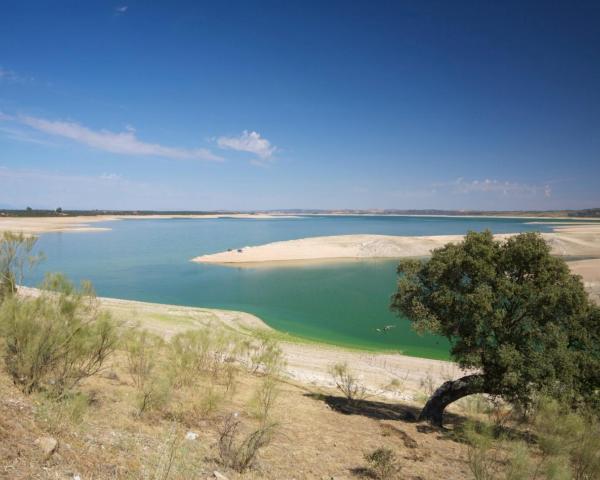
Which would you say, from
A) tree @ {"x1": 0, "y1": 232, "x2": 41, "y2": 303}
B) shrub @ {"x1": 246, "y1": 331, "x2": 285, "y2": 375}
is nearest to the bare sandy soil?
shrub @ {"x1": 246, "y1": 331, "x2": 285, "y2": 375}

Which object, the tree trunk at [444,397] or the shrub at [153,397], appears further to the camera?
the tree trunk at [444,397]

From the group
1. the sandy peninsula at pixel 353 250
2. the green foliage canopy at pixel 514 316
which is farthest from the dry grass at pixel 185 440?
the sandy peninsula at pixel 353 250

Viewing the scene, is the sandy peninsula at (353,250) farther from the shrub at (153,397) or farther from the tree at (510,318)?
the shrub at (153,397)

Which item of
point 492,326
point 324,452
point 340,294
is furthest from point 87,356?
point 340,294

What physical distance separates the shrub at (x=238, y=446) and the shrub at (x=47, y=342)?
12.5ft

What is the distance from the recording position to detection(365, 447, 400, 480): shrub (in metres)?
8.11

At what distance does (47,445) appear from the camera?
244 inches

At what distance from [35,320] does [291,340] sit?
61.0ft

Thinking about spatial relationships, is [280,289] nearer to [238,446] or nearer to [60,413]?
[238,446]

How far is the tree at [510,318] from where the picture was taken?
10.9 meters

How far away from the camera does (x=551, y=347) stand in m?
11.2

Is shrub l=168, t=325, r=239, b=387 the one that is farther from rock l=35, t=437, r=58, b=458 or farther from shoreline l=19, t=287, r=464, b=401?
rock l=35, t=437, r=58, b=458

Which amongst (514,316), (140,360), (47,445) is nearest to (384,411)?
(514,316)

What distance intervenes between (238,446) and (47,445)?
12.6 feet
